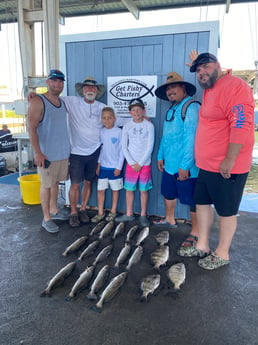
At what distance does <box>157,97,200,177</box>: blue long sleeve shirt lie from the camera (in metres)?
2.65

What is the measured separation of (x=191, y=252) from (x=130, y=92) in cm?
220

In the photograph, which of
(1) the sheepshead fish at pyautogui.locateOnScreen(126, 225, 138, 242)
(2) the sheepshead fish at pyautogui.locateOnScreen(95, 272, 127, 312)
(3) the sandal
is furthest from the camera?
(1) the sheepshead fish at pyautogui.locateOnScreen(126, 225, 138, 242)

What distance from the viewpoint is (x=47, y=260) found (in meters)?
2.63

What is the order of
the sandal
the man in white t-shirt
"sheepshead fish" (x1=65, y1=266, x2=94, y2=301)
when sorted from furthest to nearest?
the man in white t-shirt, the sandal, "sheepshead fish" (x1=65, y1=266, x2=94, y2=301)

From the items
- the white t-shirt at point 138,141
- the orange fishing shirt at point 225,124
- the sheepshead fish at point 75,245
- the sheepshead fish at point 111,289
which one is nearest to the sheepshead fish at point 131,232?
the sheepshead fish at point 75,245

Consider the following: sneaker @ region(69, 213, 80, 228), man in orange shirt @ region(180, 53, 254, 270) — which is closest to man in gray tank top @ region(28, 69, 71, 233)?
sneaker @ region(69, 213, 80, 228)

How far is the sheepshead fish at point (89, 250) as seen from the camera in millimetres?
2631

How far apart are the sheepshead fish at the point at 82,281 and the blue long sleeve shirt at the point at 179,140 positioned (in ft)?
4.60

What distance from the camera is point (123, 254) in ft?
8.55

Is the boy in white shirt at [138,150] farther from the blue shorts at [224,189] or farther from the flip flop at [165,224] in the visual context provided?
the blue shorts at [224,189]

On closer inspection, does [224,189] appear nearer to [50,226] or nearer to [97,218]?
[97,218]

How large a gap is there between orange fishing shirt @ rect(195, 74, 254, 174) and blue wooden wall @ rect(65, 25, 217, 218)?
1014 mm

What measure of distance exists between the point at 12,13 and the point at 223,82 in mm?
8945

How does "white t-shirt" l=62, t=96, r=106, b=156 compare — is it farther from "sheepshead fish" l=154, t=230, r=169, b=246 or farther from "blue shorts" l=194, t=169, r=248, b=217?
"blue shorts" l=194, t=169, r=248, b=217
